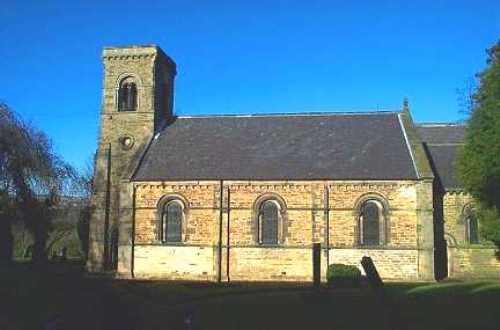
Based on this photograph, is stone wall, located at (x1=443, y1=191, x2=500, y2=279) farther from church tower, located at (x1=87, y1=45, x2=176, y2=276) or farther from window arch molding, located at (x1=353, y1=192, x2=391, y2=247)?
church tower, located at (x1=87, y1=45, x2=176, y2=276)

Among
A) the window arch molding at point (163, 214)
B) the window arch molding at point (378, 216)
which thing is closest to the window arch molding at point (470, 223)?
the window arch molding at point (378, 216)

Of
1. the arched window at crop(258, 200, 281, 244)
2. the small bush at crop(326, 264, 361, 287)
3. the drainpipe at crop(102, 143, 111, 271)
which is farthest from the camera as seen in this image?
the drainpipe at crop(102, 143, 111, 271)

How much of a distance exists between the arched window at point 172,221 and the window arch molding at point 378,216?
10.8 meters

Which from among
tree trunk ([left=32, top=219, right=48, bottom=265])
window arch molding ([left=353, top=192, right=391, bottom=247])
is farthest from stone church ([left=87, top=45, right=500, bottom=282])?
tree trunk ([left=32, top=219, right=48, bottom=265])

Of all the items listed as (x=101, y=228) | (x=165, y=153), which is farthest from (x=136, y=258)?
(x=165, y=153)

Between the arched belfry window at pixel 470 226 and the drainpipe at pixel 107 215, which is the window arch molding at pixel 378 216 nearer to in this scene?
the arched belfry window at pixel 470 226

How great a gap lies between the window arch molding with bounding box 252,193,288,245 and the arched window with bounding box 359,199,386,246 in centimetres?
451

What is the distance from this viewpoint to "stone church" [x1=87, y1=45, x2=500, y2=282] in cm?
3644

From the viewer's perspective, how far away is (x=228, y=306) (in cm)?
2419

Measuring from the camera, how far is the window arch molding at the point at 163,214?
3856 cm

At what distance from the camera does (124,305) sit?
17922 millimetres

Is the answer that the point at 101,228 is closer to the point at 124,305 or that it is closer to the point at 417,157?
the point at 417,157

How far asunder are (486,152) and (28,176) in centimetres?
2517

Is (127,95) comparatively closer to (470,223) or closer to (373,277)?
(470,223)
